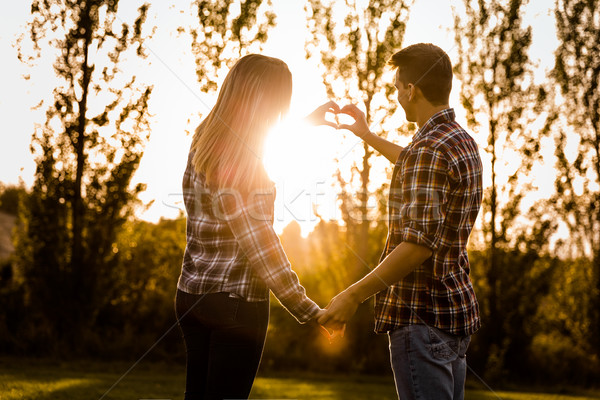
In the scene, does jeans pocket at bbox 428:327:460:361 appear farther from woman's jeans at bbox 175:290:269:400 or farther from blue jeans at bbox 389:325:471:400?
woman's jeans at bbox 175:290:269:400

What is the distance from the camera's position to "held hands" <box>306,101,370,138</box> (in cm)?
358

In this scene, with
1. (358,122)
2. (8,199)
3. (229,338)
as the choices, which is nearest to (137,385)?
(358,122)

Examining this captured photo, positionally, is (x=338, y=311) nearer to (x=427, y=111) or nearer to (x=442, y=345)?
(x=442, y=345)

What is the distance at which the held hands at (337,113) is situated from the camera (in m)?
3.58

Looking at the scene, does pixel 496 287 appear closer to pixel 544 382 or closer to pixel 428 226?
pixel 544 382

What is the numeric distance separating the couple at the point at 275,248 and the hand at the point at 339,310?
223 millimetres

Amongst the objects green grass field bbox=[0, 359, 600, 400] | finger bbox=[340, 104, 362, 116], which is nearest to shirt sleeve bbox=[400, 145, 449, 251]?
finger bbox=[340, 104, 362, 116]

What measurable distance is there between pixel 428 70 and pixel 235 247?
3.81ft

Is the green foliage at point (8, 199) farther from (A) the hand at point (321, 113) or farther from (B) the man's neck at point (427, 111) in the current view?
(B) the man's neck at point (427, 111)

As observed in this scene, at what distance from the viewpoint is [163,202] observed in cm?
1235

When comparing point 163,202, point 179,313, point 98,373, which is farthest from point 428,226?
point 163,202

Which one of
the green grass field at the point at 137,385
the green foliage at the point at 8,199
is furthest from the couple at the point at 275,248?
the green foliage at the point at 8,199

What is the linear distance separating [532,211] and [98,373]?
32.7 ft

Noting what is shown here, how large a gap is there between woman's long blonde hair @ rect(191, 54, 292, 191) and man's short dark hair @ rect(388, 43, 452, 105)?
54 centimetres
